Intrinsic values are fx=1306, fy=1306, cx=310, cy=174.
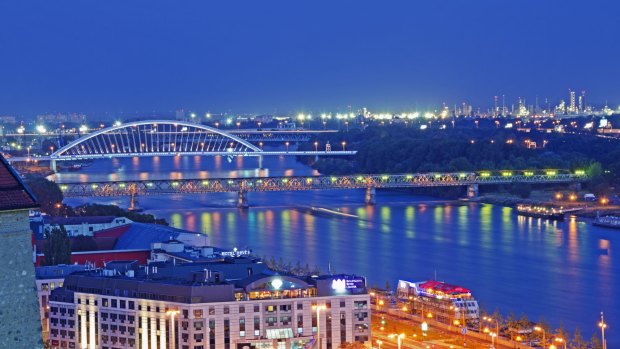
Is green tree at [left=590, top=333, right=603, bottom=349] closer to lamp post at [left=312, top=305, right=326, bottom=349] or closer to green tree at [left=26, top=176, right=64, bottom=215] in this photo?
lamp post at [left=312, top=305, right=326, bottom=349]

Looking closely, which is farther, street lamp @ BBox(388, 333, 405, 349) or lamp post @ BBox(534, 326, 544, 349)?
lamp post @ BBox(534, 326, 544, 349)

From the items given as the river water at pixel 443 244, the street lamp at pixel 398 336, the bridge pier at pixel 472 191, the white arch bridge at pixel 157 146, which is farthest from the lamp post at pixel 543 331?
the white arch bridge at pixel 157 146

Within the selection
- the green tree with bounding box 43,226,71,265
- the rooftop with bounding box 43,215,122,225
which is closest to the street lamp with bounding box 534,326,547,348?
the green tree with bounding box 43,226,71,265

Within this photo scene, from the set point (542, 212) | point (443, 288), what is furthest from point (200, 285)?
point (542, 212)

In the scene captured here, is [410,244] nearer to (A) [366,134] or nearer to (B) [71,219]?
(B) [71,219]

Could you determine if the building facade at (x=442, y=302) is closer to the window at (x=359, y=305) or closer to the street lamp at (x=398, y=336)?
the street lamp at (x=398, y=336)

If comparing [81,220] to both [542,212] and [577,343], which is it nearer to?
[542,212]

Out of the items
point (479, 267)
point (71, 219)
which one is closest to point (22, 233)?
point (479, 267)
